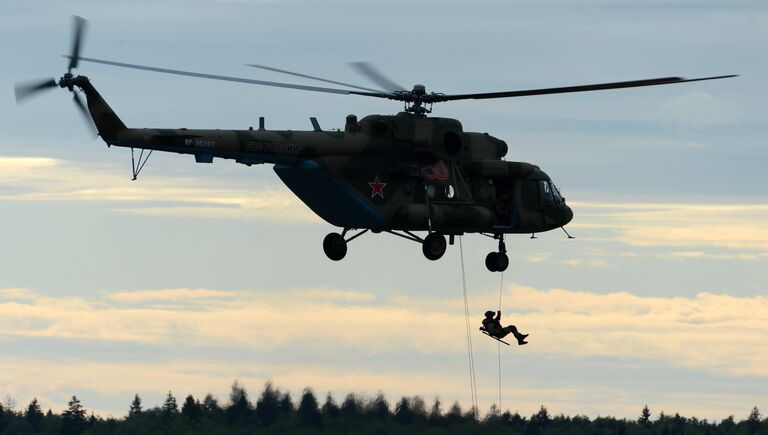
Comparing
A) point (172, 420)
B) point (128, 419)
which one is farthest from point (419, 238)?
point (128, 419)

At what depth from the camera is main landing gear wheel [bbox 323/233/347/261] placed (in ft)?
158

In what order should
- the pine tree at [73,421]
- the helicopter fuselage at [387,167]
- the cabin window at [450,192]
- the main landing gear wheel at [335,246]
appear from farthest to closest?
1. the pine tree at [73,421]
2. the cabin window at [450,192]
3. the main landing gear wheel at [335,246]
4. the helicopter fuselage at [387,167]

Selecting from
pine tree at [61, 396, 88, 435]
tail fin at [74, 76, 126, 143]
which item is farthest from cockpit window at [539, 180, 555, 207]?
→ pine tree at [61, 396, 88, 435]

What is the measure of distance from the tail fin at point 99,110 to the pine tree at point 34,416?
11659 cm

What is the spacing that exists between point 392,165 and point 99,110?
9.98 m

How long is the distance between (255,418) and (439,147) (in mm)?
29844

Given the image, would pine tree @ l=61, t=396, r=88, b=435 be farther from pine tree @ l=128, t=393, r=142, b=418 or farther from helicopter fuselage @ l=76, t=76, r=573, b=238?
helicopter fuselage @ l=76, t=76, r=573, b=238

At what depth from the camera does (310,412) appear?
72.1m

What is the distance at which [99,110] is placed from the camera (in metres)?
43.1

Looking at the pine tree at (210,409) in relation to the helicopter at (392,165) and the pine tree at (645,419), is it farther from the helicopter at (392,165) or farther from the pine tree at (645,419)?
the pine tree at (645,419)

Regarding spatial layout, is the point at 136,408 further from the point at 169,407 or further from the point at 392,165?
the point at 392,165

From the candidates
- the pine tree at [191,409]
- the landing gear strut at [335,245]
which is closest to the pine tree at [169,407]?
the pine tree at [191,409]

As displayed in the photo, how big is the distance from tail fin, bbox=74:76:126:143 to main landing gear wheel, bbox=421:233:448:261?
11.1 metres

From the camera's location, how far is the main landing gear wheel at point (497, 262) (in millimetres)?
52031
